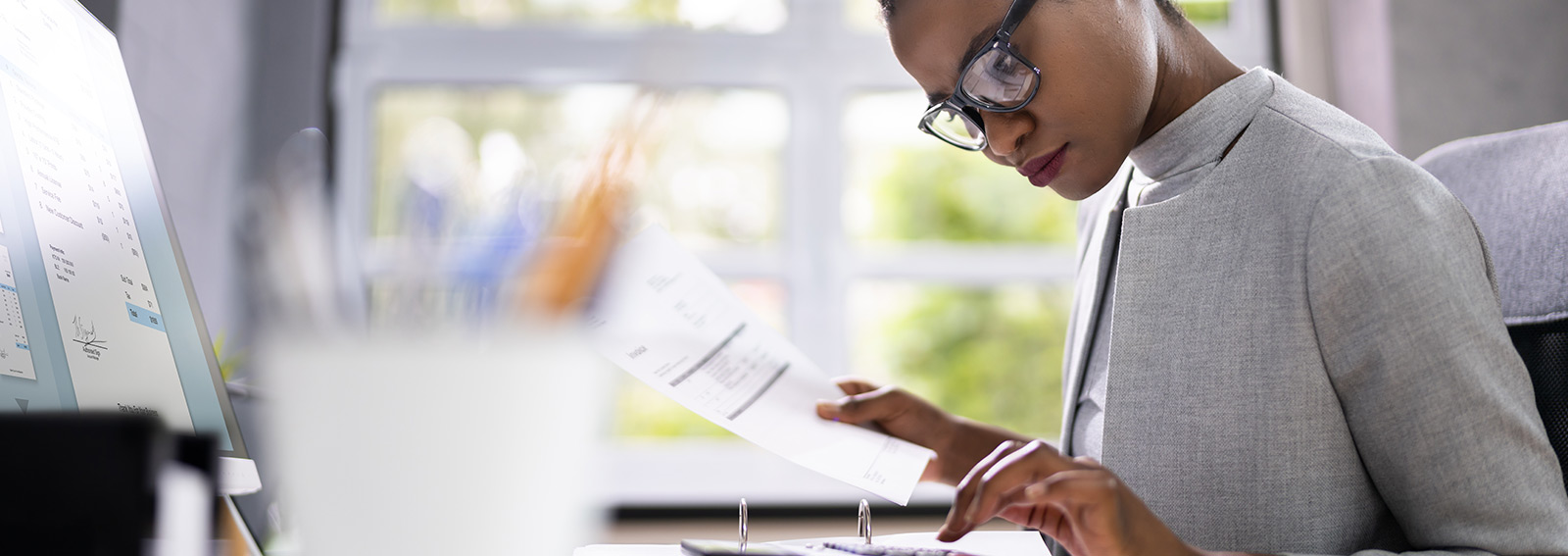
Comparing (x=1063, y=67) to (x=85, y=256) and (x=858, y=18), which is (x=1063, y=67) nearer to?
(x=85, y=256)

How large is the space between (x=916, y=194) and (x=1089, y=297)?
1.49 meters

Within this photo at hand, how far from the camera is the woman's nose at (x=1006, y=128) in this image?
2.81 feet

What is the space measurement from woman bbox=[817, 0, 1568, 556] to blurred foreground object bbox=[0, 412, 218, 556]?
453 millimetres

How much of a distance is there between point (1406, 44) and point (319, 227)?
257 centimetres

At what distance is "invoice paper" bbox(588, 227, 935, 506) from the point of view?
2.34ft

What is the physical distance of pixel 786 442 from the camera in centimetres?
73

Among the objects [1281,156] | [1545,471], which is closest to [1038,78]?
[1281,156]

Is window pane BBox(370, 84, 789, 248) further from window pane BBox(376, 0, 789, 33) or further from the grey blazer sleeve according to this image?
the grey blazer sleeve

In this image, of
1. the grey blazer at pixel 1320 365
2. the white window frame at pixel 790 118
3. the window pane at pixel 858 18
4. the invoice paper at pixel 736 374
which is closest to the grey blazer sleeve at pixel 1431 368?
the grey blazer at pixel 1320 365

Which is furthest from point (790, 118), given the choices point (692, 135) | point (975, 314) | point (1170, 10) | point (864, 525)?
point (864, 525)

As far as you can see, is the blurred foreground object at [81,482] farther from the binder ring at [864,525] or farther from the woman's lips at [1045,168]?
the woman's lips at [1045,168]

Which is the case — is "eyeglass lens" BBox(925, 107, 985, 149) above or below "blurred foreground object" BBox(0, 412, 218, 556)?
above

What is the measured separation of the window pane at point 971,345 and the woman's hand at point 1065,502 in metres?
1.75

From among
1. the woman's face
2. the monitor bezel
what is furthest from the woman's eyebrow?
the monitor bezel
